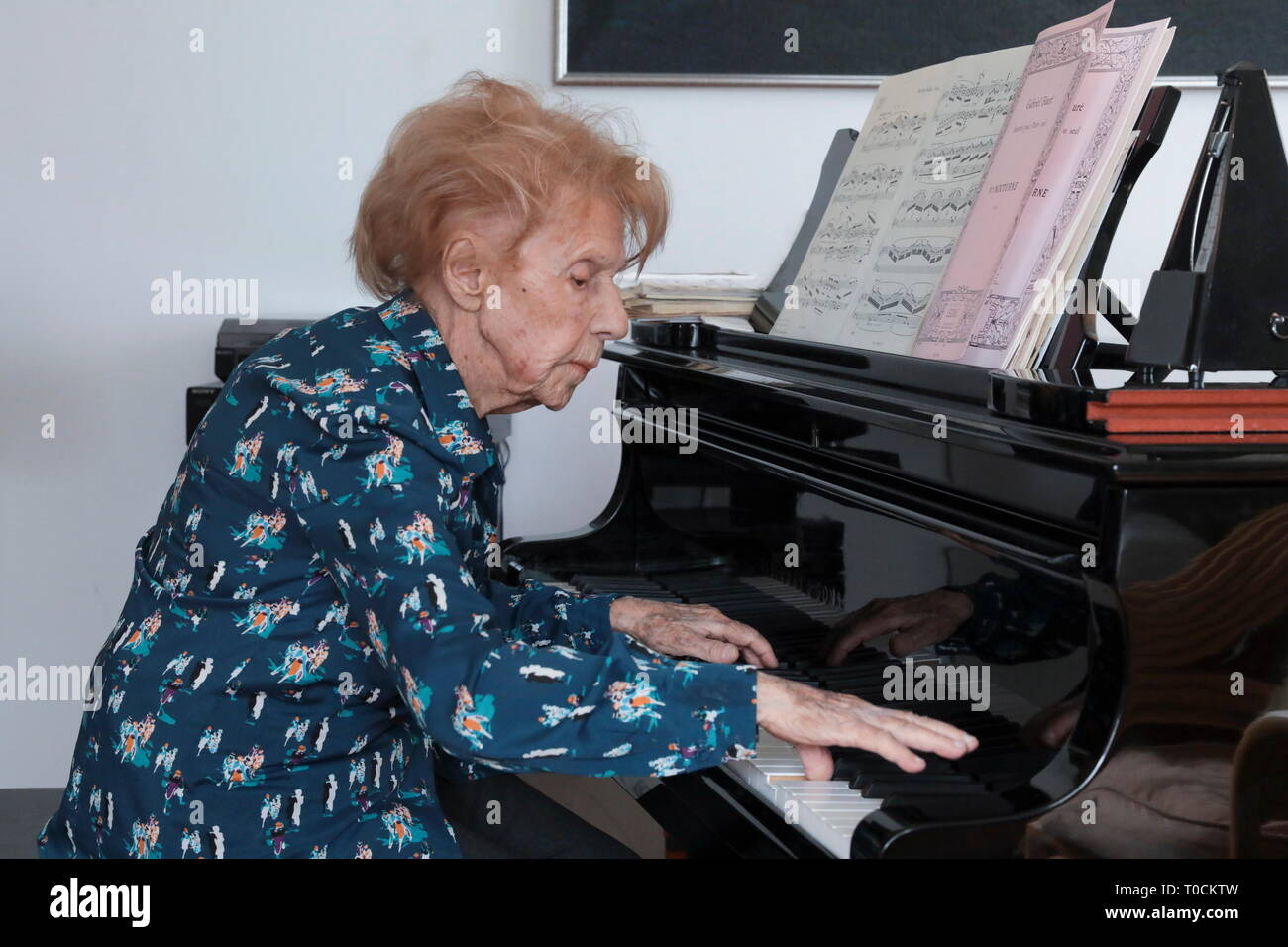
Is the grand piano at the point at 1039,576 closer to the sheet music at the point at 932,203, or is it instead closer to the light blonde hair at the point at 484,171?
the sheet music at the point at 932,203

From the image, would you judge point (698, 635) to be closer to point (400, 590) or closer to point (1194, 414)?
point (400, 590)

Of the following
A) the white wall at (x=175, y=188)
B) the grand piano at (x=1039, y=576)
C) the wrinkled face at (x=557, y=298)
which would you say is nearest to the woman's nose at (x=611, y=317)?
the wrinkled face at (x=557, y=298)

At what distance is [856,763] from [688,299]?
1.26 metres

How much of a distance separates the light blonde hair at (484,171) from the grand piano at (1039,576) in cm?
37

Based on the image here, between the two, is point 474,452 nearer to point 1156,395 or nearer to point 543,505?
point 1156,395

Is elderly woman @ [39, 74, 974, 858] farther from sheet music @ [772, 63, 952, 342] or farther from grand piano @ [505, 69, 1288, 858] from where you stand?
sheet music @ [772, 63, 952, 342]

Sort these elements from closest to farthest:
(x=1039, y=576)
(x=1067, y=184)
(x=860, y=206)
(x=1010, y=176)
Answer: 1. (x=1039, y=576)
2. (x=1067, y=184)
3. (x=1010, y=176)
4. (x=860, y=206)

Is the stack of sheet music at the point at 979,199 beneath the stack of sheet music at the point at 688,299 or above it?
above

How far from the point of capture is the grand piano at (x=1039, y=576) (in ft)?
3.87

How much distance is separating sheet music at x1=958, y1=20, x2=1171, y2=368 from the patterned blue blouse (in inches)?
22.7

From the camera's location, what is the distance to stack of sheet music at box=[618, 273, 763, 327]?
244cm

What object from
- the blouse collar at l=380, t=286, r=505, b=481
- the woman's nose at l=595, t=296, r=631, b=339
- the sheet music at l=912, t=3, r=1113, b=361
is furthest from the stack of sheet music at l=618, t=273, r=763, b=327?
the blouse collar at l=380, t=286, r=505, b=481

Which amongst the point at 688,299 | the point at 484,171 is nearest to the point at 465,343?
the point at 484,171

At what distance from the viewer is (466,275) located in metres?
1.47
